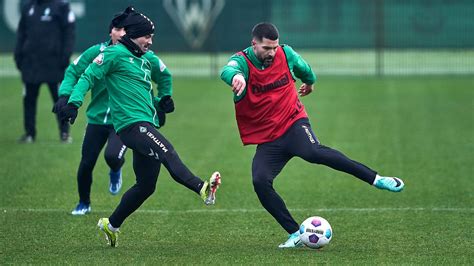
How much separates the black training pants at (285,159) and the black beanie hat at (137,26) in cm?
136

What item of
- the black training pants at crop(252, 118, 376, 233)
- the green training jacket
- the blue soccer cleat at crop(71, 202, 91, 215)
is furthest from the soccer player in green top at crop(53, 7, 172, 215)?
the black training pants at crop(252, 118, 376, 233)

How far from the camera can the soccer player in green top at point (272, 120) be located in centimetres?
870

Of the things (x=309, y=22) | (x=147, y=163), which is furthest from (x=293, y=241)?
(x=309, y=22)

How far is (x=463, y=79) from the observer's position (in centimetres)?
2661

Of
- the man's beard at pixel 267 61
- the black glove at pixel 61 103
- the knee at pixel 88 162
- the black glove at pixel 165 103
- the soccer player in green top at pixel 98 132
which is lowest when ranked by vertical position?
the knee at pixel 88 162

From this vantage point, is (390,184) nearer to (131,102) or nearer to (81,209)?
(131,102)

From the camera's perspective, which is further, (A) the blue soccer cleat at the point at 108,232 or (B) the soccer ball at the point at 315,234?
(A) the blue soccer cleat at the point at 108,232

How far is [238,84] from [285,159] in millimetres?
1013

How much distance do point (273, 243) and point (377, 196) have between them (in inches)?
115

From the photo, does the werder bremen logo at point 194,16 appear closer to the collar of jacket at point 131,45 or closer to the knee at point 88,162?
the knee at point 88,162

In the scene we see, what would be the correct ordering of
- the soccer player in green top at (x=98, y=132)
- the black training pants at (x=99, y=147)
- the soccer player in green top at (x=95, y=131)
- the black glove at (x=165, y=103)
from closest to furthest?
the black glove at (x=165, y=103) → the soccer player in green top at (x=95, y=131) → the soccer player in green top at (x=98, y=132) → the black training pants at (x=99, y=147)

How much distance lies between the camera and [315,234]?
862 cm

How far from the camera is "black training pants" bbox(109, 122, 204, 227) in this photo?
8.40 m

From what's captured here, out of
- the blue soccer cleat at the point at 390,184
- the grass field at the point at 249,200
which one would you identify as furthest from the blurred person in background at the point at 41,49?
the blue soccer cleat at the point at 390,184
